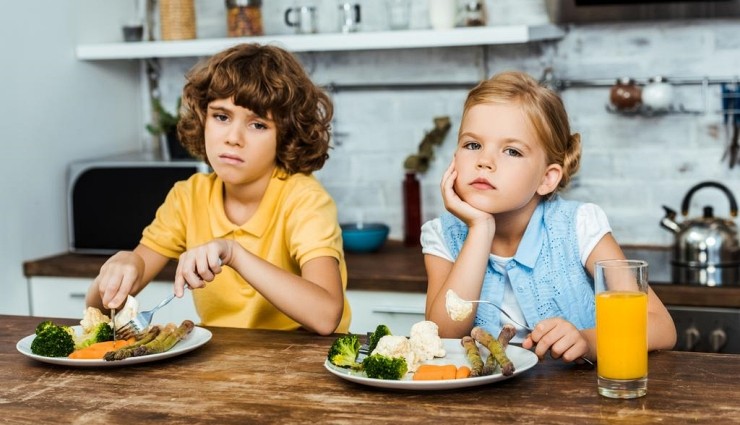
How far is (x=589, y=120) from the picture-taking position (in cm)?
304

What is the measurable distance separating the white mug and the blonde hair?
1.14 m

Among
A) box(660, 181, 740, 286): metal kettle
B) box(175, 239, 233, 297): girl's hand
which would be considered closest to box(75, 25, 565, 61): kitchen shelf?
box(660, 181, 740, 286): metal kettle

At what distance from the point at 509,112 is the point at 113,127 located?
6.43 feet

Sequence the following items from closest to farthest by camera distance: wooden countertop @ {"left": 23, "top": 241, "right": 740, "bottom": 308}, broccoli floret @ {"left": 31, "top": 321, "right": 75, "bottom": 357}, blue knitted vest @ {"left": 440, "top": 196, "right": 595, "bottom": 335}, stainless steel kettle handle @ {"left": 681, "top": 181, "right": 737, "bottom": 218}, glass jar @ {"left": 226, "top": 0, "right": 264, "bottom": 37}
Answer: broccoli floret @ {"left": 31, "top": 321, "right": 75, "bottom": 357} → blue knitted vest @ {"left": 440, "top": 196, "right": 595, "bottom": 335} → wooden countertop @ {"left": 23, "top": 241, "right": 740, "bottom": 308} → stainless steel kettle handle @ {"left": 681, "top": 181, "right": 737, "bottom": 218} → glass jar @ {"left": 226, "top": 0, "right": 264, "bottom": 37}

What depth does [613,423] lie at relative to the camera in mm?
1170

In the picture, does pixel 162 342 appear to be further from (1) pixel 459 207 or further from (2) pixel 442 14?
(2) pixel 442 14

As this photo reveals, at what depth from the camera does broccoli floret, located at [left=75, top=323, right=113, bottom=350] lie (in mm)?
1603

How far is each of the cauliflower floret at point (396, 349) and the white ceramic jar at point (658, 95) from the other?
1.69 m

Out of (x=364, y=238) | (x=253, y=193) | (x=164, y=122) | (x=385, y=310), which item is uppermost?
(x=164, y=122)

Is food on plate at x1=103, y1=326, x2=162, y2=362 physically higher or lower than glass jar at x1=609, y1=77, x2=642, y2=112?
lower

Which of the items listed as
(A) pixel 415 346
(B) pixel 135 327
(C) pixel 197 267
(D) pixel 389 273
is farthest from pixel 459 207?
(D) pixel 389 273

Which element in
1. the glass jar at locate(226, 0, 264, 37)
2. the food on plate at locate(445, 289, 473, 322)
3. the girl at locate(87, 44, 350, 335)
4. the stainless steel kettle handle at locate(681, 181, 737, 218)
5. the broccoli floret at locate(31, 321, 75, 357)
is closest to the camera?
the food on plate at locate(445, 289, 473, 322)

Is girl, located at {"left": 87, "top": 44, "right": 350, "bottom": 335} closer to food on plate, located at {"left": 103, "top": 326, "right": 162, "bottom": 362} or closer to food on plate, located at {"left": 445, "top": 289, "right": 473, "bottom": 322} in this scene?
food on plate, located at {"left": 103, "top": 326, "right": 162, "bottom": 362}

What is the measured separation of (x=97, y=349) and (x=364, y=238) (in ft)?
4.99
